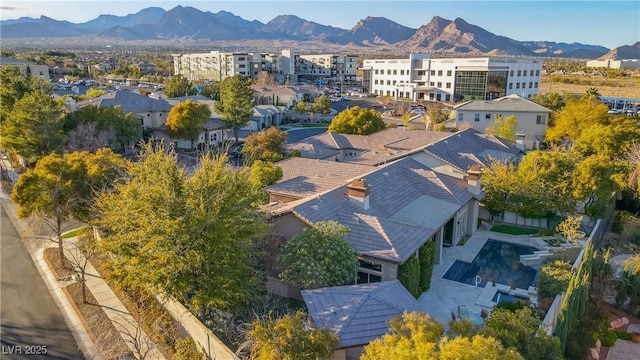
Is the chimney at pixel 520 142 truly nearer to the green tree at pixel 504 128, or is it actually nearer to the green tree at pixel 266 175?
the green tree at pixel 504 128

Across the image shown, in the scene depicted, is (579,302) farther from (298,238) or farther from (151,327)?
(151,327)

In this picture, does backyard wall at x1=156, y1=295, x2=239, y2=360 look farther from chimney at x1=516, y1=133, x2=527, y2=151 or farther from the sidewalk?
chimney at x1=516, y1=133, x2=527, y2=151

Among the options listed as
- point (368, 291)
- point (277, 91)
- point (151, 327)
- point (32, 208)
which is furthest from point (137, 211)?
point (277, 91)

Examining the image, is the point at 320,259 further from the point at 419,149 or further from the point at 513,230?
the point at 419,149

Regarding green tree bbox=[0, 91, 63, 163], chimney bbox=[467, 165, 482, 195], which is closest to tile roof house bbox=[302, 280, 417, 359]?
chimney bbox=[467, 165, 482, 195]

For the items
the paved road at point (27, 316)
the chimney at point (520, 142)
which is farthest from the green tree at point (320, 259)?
the chimney at point (520, 142)

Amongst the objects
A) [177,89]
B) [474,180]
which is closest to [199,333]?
[474,180]

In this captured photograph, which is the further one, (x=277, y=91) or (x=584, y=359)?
(x=277, y=91)
